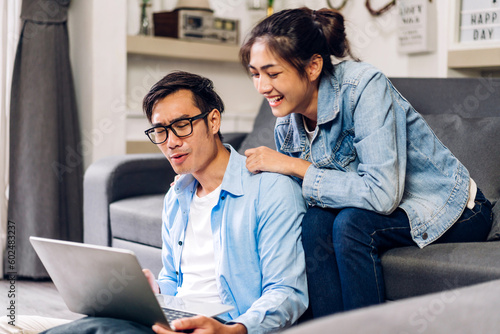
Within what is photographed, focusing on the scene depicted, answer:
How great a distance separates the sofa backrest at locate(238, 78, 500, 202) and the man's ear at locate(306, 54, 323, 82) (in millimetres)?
658

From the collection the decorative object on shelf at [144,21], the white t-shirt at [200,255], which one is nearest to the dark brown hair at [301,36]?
the white t-shirt at [200,255]

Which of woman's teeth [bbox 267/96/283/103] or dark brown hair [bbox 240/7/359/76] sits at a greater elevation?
dark brown hair [bbox 240/7/359/76]

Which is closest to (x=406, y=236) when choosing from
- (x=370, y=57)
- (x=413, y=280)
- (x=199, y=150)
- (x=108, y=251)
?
(x=413, y=280)

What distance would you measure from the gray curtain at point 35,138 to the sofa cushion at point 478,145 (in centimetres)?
179

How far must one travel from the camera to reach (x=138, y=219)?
2316 mm

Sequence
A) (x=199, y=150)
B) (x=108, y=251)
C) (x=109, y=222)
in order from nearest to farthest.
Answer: (x=108, y=251) < (x=199, y=150) < (x=109, y=222)

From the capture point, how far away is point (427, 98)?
7.45 feet

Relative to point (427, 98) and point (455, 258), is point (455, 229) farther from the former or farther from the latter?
point (427, 98)

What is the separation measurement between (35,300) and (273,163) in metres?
1.52

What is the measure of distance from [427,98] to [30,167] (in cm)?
180

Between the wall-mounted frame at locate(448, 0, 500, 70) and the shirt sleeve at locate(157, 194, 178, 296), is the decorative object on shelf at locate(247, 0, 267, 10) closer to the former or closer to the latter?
the wall-mounted frame at locate(448, 0, 500, 70)

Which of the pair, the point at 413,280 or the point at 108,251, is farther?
the point at 413,280

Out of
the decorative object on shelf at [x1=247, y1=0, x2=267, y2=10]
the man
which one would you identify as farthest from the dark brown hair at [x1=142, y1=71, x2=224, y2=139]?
the decorative object on shelf at [x1=247, y1=0, x2=267, y2=10]

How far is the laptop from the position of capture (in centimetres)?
106
